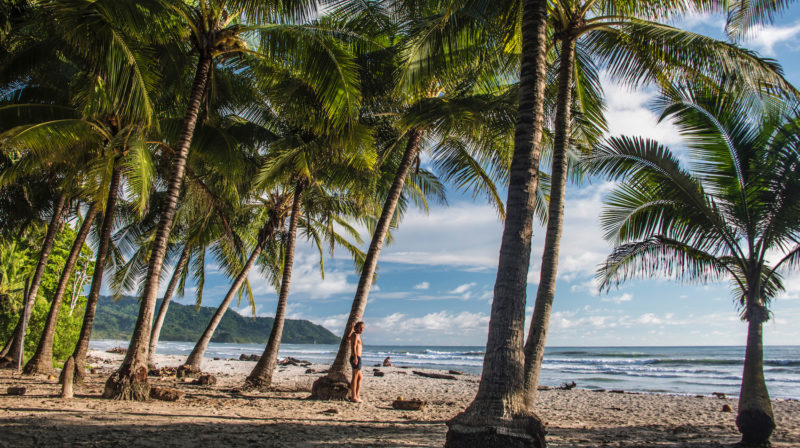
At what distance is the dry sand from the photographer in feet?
16.5

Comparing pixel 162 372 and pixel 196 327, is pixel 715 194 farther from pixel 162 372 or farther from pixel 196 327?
pixel 196 327

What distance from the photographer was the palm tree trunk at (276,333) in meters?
10.9

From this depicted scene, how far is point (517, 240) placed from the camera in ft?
15.2

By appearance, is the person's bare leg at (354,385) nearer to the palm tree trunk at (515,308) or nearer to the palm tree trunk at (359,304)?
the palm tree trunk at (359,304)

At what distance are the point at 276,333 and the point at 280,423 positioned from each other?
5.33 meters

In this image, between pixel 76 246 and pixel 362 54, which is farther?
pixel 76 246

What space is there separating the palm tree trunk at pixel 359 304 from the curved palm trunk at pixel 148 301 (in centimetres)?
306

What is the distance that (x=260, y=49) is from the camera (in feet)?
27.8

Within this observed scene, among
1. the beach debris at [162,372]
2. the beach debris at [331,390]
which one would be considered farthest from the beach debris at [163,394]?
the beach debris at [162,372]

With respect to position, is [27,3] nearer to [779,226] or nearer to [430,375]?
[779,226]

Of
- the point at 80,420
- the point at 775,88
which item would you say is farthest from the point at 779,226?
the point at 80,420

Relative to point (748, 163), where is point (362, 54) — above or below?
above

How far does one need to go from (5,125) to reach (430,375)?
17053 mm

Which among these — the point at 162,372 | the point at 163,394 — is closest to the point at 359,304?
the point at 163,394
